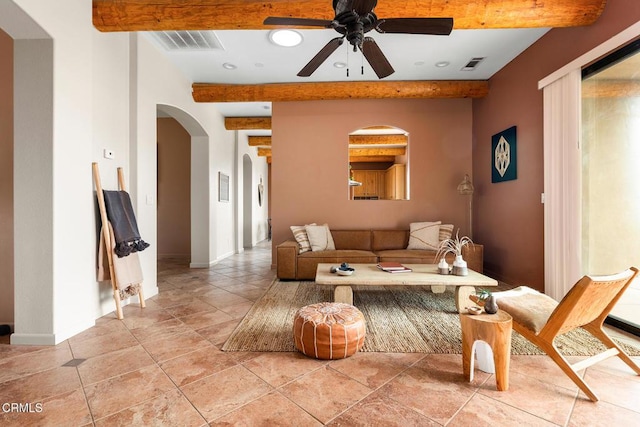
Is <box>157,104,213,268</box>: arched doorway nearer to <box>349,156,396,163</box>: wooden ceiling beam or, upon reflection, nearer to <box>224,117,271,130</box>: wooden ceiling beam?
<box>224,117,271,130</box>: wooden ceiling beam

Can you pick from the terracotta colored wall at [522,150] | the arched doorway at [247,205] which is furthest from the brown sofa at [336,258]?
the arched doorway at [247,205]

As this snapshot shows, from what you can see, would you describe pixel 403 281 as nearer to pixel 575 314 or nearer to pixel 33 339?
pixel 575 314

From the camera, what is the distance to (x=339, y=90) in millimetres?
4949

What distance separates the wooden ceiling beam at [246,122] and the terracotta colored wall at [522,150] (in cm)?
426

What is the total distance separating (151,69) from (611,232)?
5.45 meters

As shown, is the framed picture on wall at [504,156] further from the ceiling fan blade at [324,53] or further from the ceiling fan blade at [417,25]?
the ceiling fan blade at [324,53]

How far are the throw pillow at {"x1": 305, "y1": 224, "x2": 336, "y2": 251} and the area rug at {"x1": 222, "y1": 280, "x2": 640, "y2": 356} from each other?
30.0 inches

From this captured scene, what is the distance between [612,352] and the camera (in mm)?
1885

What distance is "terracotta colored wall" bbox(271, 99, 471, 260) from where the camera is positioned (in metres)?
5.28

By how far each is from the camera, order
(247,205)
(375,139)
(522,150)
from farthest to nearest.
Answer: (247,205), (375,139), (522,150)

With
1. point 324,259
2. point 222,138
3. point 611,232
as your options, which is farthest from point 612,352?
point 222,138

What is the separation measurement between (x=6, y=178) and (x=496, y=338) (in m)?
3.93

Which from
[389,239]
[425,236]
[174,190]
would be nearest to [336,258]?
[389,239]

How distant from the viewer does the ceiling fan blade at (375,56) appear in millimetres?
2398
